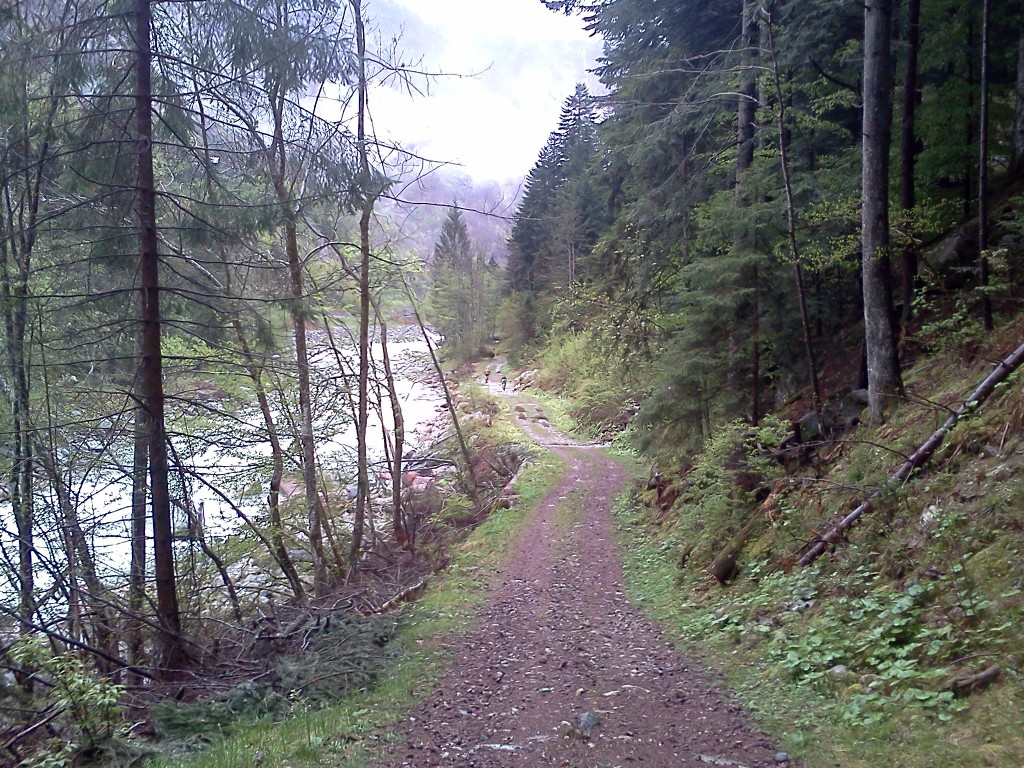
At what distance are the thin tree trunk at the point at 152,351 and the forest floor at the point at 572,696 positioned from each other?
126 inches

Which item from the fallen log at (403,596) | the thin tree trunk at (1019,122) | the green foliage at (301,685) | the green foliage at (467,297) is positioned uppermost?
the green foliage at (467,297)

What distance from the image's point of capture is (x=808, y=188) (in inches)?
353

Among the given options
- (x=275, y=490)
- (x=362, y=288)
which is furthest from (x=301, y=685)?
(x=362, y=288)

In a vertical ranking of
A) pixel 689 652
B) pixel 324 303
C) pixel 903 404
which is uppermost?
pixel 324 303

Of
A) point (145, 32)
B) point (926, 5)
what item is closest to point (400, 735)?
point (145, 32)

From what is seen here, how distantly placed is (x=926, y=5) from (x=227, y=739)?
12.5 m

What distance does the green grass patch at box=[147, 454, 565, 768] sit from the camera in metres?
4.45

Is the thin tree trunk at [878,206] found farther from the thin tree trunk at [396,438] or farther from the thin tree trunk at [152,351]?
the thin tree trunk at [152,351]

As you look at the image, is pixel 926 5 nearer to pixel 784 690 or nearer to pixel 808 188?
pixel 808 188

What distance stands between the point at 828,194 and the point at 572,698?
7749mm

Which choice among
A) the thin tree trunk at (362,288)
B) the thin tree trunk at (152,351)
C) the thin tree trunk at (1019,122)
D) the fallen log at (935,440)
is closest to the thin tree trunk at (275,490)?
the thin tree trunk at (362,288)

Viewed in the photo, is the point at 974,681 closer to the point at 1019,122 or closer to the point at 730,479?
the point at 730,479

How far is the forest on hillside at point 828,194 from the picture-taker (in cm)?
773

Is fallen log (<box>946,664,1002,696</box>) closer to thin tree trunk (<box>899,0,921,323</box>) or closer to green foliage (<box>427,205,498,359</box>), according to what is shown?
thin tree trunk (<box>899,0,921,323</box>)
